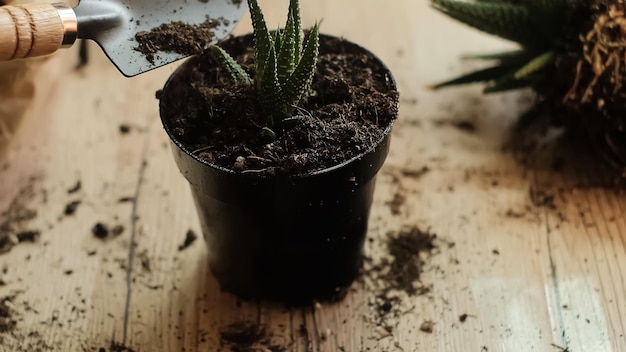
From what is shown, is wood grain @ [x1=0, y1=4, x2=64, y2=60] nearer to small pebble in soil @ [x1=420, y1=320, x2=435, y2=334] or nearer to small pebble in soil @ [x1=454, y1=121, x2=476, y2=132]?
small pebble in soil @ [x1=420, y1=320, x2=435, y2=334]

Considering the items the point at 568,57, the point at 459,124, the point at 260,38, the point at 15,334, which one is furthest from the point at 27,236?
the point at 568,57

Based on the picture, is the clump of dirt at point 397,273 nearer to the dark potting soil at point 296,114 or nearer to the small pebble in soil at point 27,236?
the dark potting soil at point 296,114

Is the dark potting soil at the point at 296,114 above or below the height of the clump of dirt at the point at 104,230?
above

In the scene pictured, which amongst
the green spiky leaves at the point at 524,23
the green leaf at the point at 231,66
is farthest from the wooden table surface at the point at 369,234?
the green leaf at the point at 231,66

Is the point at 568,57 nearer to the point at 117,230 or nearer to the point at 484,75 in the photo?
the point at 484,75

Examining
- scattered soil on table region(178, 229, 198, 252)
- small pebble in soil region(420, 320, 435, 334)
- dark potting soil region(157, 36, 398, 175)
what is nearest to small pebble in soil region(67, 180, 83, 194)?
scattered soil on table region(178, 229, 198, 252)

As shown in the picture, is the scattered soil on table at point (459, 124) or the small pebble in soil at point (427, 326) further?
the scattered soil on table at point (459, 124)
